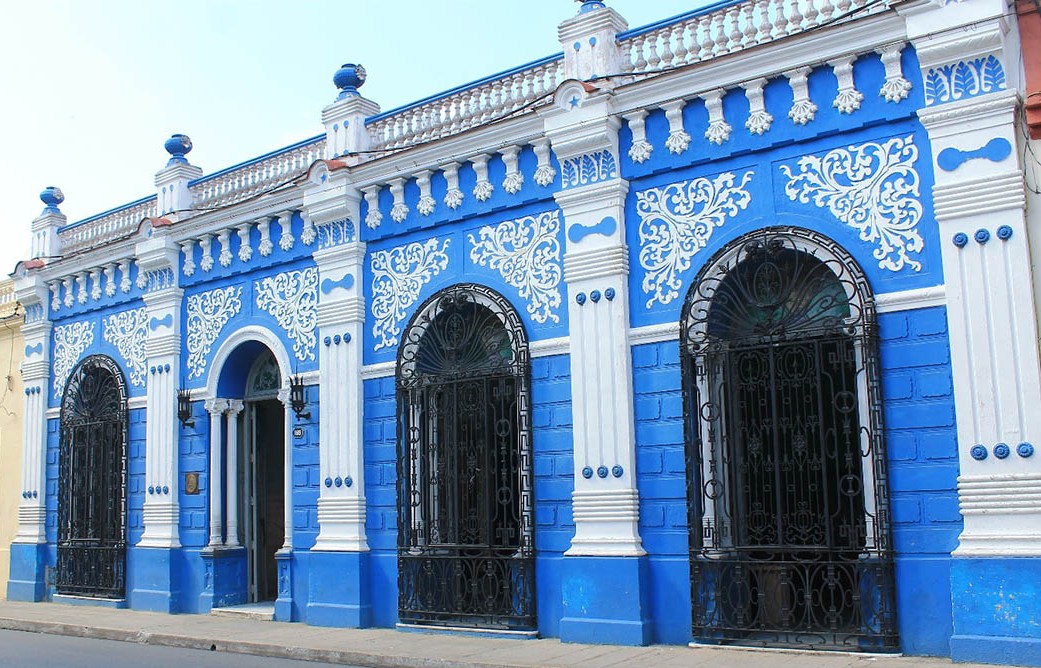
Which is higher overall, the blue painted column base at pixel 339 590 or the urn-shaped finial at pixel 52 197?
the urn-shaped finial at pixel 52 197

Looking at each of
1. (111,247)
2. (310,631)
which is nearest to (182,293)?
(111,247)

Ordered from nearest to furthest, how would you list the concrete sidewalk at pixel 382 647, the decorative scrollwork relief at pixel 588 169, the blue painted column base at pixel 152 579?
the concrete sidewalk at pixel 382 647 → the decorative scrollwork relief at pixel 588 169 → the blue painted column base at pixel 152 579

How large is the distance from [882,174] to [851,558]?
3.15 metres

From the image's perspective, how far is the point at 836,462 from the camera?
860 centimetres

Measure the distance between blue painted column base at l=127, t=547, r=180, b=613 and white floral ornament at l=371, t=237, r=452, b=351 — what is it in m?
4.43

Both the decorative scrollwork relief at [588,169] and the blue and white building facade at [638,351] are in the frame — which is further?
the decorative scrollwork relief at [588,169]

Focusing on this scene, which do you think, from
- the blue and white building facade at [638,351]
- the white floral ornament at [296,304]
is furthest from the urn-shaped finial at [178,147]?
the white floral ornament at [296,304]

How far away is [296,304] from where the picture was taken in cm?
1284

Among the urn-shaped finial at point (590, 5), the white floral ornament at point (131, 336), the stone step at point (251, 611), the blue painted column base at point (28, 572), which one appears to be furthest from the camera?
the blue painted column base at point (28, 572)

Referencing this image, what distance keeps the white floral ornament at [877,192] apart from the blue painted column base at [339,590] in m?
6.14

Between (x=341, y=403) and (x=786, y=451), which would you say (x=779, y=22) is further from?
(x=341, y=403)

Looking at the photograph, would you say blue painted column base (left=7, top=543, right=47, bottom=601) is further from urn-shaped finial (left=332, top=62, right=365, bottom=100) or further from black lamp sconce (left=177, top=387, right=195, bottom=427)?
urn-shaped finial (left=332, top=62, right=365, bottom=100)

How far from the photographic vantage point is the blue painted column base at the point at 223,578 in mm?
13312

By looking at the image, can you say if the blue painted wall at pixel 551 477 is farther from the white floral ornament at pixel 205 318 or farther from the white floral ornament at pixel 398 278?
the white floral ornament at pixel 205 318
